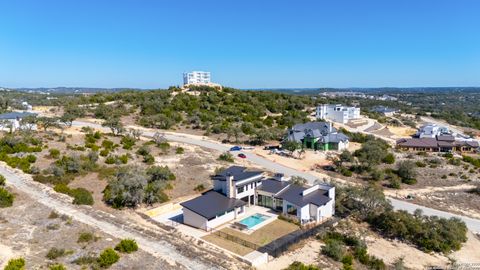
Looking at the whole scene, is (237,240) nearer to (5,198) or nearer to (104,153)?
(5,198)

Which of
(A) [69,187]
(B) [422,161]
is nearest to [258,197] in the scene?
(A) [69,187]

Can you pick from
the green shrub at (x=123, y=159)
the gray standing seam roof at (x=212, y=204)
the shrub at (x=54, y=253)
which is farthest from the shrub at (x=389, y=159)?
the shrub at (x=54, y=253)

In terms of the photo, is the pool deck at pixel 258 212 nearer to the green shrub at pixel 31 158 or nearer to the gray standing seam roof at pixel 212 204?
the gray standing seam roof at pixel 212 204

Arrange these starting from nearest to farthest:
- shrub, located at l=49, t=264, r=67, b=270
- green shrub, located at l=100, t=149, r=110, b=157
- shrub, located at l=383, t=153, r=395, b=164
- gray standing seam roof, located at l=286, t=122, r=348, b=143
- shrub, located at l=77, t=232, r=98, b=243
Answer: shrub, located at l=49, t=264, r=67, b=270, shrub, located at l=77, t=232, r=98, b=243, green shrub, located at l=100, t=149, r=110, b=157, shrub, located at l=383, t=153, r=395, b=164, gray standing seam roof, located at l=286, t=122, r=348, b=143

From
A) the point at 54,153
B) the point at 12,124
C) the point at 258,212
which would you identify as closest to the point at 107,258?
the point at 258,212

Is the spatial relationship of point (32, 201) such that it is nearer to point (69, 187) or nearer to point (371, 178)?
point (69, 187)

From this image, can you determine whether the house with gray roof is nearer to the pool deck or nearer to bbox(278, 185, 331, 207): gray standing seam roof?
bbox(278, 185, 331, 207): gray standing seam roof

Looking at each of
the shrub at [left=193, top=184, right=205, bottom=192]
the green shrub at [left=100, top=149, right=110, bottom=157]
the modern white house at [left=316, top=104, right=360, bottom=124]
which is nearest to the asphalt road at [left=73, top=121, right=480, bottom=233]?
the shrub at [left=193, top=184, right=205, bottom=192]
